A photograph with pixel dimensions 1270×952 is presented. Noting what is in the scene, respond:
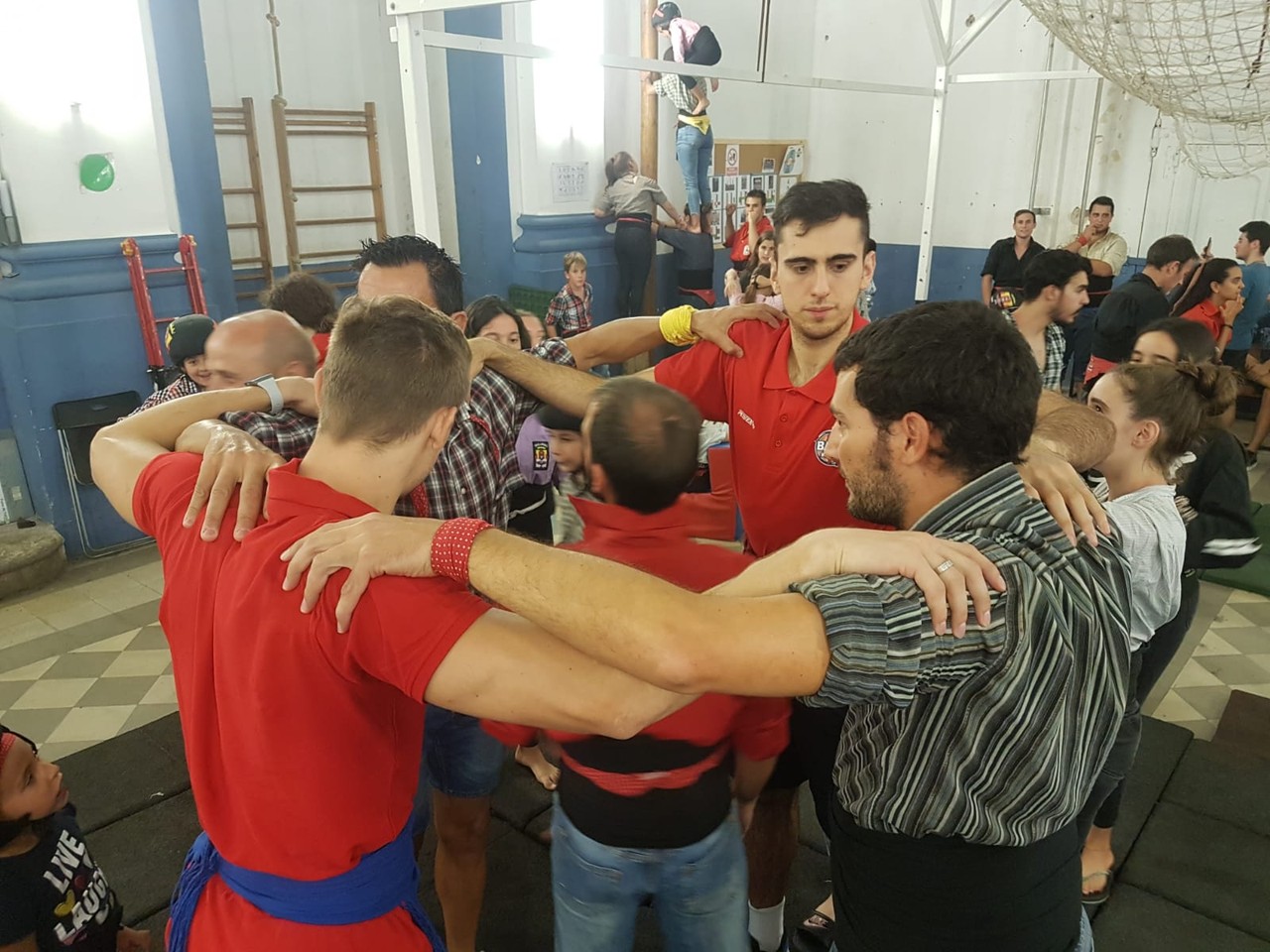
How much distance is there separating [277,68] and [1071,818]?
23.9ft

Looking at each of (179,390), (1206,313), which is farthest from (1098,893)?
(1206,313)

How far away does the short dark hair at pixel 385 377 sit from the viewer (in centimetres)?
129

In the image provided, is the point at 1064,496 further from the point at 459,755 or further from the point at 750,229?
the point at 750,229

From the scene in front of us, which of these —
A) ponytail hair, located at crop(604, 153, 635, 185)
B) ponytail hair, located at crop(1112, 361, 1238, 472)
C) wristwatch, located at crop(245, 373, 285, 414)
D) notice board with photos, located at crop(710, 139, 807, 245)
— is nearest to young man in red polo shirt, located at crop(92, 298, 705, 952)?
wristwatch, located at crop(245, 373, 285, 414)

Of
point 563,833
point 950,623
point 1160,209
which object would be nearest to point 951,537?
point 950,623

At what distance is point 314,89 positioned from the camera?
7.05 meters

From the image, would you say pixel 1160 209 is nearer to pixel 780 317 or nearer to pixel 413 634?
pixel 780 317

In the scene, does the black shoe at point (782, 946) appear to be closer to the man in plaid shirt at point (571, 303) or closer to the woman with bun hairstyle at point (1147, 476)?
the woman with bun hairstyle at point (1147, 476)

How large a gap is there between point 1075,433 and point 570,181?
6.91 meters

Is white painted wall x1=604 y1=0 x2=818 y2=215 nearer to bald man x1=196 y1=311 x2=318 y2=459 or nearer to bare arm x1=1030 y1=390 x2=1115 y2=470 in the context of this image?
bald man x1=196 y1=311 x2=318 y2=459

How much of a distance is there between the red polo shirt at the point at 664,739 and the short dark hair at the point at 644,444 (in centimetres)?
5

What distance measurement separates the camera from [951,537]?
120 centimetres

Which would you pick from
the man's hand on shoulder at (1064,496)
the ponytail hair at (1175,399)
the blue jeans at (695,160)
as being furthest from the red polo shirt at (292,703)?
the blue jeans at (695,160)

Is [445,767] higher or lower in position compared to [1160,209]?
lower
